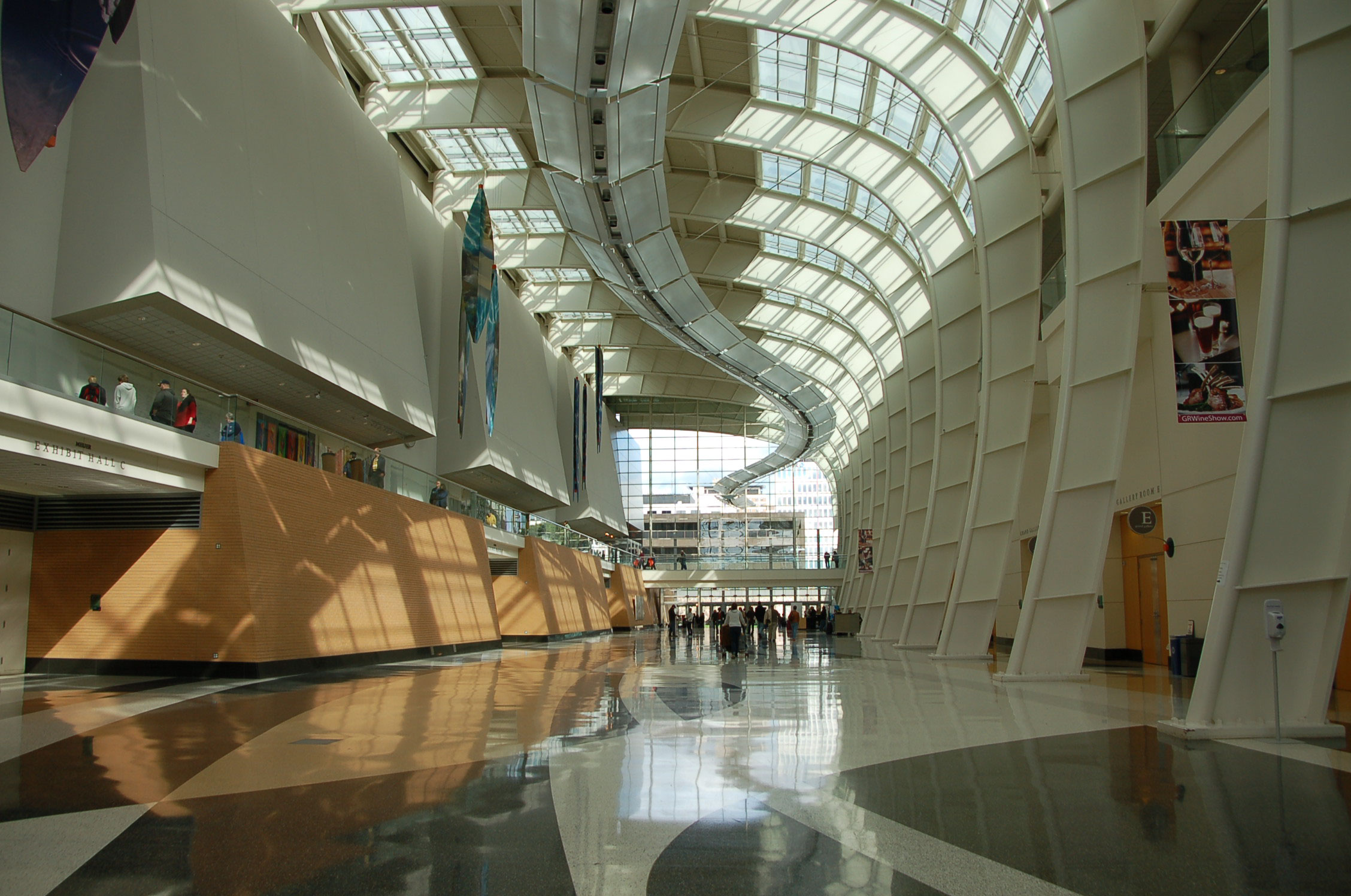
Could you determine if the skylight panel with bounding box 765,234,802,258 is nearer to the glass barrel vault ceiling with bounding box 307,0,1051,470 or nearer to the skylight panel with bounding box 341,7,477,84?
the glass barrel vault ceiling with bounding box 307,0,1051,470

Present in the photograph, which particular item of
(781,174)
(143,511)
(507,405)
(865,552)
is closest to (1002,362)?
(781,174)

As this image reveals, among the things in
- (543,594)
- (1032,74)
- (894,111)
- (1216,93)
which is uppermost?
(894,111)

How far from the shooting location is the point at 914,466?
114ft

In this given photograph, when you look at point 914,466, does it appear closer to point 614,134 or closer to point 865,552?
point 865,552

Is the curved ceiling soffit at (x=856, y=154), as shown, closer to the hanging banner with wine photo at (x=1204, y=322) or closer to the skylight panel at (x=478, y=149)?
the skylight panel at (x=478, y=149)

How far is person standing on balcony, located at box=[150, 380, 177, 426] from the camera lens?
14445mm

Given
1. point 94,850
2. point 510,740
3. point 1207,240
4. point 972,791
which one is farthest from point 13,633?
point 1207,240

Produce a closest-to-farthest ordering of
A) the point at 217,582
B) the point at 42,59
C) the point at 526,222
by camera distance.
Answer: the point at 42,59, the point at 217,582, the point at 526,222

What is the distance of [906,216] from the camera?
90.4 ft

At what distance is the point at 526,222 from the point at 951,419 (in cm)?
2004

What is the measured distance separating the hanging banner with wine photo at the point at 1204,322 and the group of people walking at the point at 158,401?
Result: 547 inches

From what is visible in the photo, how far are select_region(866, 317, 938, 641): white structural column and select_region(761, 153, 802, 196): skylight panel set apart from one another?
6.88 meters

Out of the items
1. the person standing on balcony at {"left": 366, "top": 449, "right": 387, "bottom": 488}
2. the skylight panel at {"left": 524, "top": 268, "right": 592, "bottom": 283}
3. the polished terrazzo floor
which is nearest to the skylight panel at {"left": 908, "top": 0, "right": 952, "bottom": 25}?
the polished terrazzo floor

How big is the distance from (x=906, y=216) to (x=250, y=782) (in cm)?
2495
